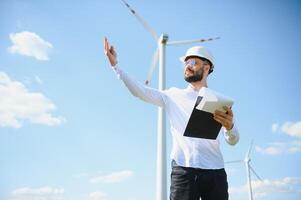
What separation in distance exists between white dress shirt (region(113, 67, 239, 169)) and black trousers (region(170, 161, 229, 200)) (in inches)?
3.5

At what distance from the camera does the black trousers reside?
179 inches

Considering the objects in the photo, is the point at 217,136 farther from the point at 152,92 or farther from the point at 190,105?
the point at 152,92

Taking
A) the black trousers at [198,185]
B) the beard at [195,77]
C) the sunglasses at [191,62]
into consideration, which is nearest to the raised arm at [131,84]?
the beard at [195,77]

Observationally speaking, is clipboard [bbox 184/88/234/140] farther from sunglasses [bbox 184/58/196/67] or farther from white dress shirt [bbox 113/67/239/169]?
sunglasses [bbox 184/58/196/67]

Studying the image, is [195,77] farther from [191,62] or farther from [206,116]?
[206,116]

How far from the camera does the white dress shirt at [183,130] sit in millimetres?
4699

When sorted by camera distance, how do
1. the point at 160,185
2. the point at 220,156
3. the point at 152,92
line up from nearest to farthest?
the point at 220,156 → the point at 152,92 → the point at 160,185

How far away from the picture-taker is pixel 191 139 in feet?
15.8

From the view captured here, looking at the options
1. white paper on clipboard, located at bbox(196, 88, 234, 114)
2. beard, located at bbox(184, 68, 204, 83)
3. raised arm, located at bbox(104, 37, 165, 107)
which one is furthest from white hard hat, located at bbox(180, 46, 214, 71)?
white paper on clipboard, located at bbox(196, 88, 234, 114)

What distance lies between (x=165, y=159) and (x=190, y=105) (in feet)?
33.7

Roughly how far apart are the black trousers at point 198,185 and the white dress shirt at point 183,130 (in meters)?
0.09

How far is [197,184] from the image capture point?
4.57 meters

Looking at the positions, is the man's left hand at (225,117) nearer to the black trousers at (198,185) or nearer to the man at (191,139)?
the man at (191,139)

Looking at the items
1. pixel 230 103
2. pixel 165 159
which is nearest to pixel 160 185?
pixel 165 159
